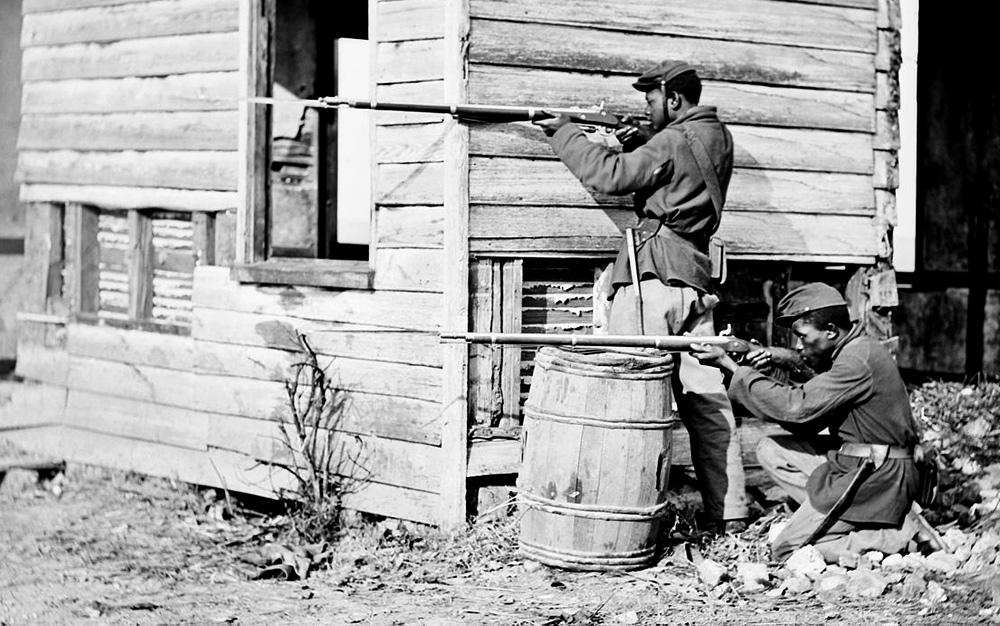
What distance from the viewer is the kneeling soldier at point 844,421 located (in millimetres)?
6551

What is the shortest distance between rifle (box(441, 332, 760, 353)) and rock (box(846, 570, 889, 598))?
1223 millimetres

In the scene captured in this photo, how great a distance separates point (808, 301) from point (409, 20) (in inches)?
111

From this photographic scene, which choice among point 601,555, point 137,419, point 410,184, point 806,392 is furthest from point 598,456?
point 137,419

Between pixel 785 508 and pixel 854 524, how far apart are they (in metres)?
0.98

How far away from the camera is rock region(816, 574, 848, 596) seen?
6.30 m

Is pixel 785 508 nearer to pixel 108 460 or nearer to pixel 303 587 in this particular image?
pixel 303 587

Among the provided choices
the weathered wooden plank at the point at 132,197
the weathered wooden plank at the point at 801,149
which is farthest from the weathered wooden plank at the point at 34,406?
the weathered wooden plank at the point at 801,149

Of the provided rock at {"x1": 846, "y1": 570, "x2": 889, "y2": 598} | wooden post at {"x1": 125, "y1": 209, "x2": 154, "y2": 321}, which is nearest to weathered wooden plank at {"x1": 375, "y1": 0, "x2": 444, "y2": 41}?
wooden post at {"x1": 125, "y1": 209, "x2": 154, "y2": 321}

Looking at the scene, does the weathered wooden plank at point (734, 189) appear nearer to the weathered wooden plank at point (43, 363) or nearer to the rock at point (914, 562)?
the rock at point (914, 562)

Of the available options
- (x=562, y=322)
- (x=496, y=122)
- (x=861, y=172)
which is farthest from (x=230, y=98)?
(x=861, y=172)

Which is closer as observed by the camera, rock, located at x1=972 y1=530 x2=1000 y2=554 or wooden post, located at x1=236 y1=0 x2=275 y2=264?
rock, located at x1=972 y1=530 x2=1000 y2=554

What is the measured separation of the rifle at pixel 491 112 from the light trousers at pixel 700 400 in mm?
945

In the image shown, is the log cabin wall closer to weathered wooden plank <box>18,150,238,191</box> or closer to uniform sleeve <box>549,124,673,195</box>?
weathered wooden plank <box>18,150,238,191</box>

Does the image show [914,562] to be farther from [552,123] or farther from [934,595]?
[552,123]
